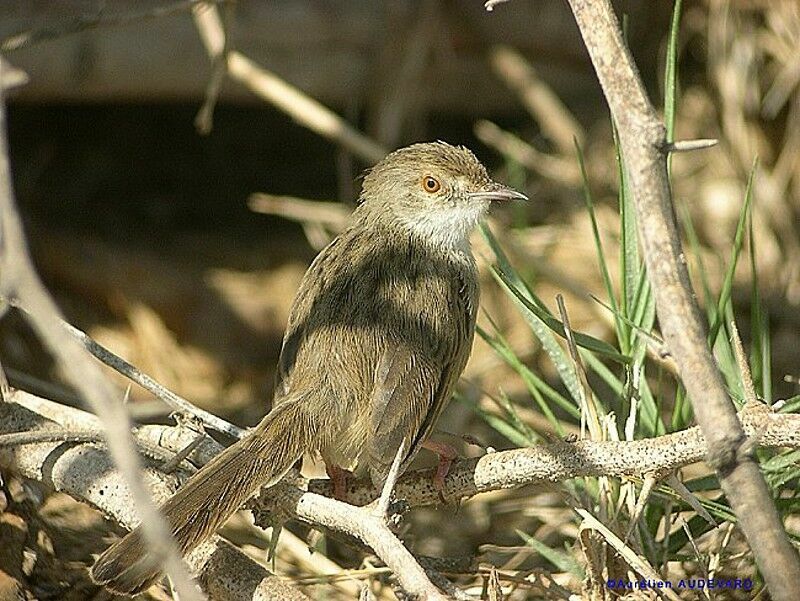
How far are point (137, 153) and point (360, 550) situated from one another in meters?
4.87

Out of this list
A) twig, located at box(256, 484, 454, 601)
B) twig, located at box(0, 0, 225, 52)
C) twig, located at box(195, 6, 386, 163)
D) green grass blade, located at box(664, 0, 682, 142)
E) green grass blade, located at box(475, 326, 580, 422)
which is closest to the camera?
twig, located at box(256, 484, 454, 601)

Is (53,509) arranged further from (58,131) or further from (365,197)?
(58,131)

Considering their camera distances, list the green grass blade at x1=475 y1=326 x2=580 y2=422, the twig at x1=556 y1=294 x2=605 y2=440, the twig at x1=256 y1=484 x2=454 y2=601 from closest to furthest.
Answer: the twig at x1=256 y1=484 x2=454 y2=601
the twig at x1=556 y1=294 x2=605 y2=440
the green grass blade at x1=475 y1=326 x2=580 y2=422

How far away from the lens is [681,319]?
8.27 feet

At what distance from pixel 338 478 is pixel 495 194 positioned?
1.32 meters

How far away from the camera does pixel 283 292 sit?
716 centimetres

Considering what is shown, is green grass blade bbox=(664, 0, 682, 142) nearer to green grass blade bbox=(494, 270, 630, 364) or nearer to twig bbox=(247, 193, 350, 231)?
green grass blade bbox=(494, 270, 630, 364)

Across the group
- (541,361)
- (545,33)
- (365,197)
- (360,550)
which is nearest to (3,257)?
(360,550)

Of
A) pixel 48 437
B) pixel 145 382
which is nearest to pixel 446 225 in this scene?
pixel 145 382

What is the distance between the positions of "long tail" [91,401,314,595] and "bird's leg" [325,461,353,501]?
10.9 inches

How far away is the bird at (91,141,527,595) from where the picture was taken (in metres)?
3.24

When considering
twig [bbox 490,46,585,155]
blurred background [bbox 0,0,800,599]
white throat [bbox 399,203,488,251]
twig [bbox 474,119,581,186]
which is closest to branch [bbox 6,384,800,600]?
white throat [bbox 399,203,488,251]

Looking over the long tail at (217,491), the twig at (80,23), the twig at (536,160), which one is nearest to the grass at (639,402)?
the long tail at (217,491)

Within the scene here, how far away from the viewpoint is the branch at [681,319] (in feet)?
8.08
